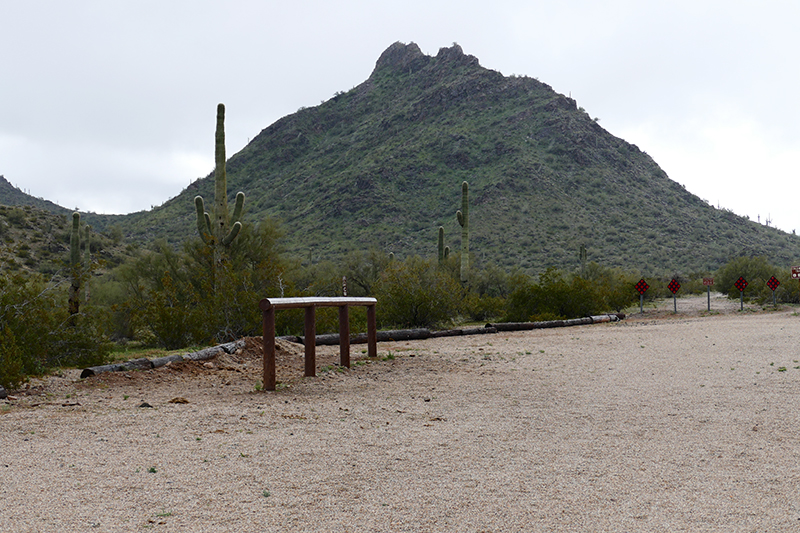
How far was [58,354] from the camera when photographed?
35.2ft

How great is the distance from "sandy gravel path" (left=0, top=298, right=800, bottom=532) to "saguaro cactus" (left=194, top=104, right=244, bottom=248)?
7.78 metres

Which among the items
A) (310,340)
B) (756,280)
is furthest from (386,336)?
(756,280)

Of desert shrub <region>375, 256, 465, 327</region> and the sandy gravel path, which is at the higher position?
desert shrub <region>375, 256, 465, 327</region>

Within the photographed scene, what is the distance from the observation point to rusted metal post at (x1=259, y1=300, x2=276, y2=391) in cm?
820

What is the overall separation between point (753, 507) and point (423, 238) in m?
56.3

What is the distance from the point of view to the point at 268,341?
8.23m

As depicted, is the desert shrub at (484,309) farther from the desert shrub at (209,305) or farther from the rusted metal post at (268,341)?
the rusted metal post at (268,341)

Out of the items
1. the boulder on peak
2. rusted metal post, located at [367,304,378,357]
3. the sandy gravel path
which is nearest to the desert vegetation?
the sandy gravel path

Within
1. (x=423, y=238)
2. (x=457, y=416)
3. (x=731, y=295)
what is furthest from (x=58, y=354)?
(x=423, y=238)

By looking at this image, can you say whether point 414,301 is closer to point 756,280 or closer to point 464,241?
point 464,241

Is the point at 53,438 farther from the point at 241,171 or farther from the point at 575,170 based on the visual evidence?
the point at 241,171

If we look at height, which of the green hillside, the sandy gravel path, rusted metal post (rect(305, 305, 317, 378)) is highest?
the green hillside

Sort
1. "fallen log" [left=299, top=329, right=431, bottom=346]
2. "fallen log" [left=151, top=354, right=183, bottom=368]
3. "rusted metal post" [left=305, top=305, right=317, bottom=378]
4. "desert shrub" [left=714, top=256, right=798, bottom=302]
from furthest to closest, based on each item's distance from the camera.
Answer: "desert shrub" [left=714, top=256, right=798, bottom=302] → "fallen log" [left=299, top=329, right=431, bottom=346] → "fallen log" [left=151, top=354, right=183, bottom=368] → "rusted metal post" [left=305, top=305, right=317, bottom=378]

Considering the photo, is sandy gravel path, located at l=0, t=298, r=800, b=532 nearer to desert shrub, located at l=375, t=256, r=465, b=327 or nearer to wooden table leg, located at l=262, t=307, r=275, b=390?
wooden table leg, located at l=262, t=307, r=275, b=390
